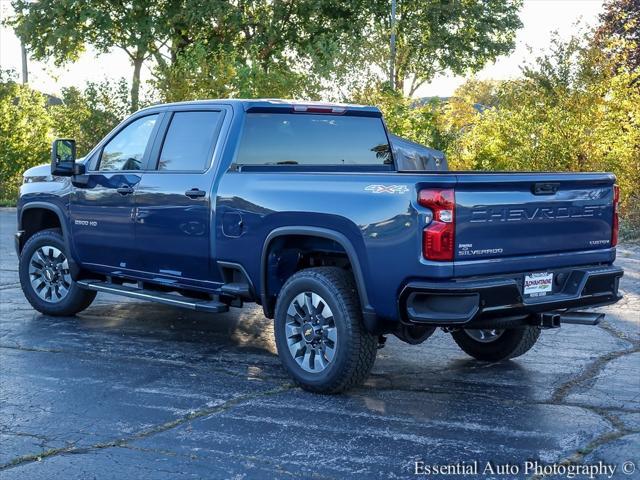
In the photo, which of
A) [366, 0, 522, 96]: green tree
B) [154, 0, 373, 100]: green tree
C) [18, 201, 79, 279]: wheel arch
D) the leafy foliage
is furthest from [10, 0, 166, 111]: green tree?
[18, 201, 79, 279]: wheel arch

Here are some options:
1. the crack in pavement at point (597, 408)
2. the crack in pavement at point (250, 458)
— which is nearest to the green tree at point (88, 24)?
the crack in pavement at point (597, 408)

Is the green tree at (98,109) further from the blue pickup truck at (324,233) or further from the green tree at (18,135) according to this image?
the blue pickup truck at (324,233)

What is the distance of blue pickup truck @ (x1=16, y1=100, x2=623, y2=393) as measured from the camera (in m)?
5.60

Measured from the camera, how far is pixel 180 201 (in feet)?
23.6

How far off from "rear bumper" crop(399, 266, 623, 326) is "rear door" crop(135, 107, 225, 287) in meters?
1.99

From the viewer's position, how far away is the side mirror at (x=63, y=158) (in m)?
8.20

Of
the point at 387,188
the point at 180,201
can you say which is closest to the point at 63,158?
the point at 180,201

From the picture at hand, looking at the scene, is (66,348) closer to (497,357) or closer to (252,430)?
(252,430)

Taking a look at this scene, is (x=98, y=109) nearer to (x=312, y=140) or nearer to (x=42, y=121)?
(x=42, y=121)

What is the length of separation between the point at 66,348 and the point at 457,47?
32.7m

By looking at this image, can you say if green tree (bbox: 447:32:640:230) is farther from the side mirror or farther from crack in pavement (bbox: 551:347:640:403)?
the side mirror

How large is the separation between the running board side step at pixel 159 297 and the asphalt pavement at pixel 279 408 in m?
0.40

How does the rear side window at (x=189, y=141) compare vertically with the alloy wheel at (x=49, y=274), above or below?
above

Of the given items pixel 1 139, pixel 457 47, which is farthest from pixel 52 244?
pixel 457 47
